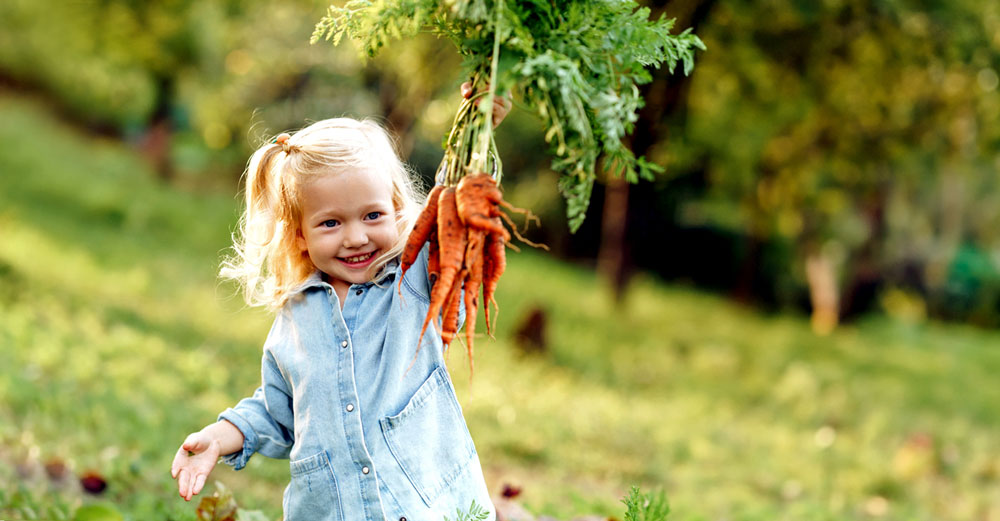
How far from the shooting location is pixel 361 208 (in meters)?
2.37

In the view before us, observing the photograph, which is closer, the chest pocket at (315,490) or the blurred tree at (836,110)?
the chest pocket at (315,490)

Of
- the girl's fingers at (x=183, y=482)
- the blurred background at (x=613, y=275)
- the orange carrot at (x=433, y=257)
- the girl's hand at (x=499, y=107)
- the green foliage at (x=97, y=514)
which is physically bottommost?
the green foliage at (x=97, y=514)

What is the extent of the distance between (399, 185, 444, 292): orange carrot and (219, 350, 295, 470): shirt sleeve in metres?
0.56

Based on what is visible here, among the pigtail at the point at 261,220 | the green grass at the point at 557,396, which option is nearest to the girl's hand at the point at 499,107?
the pigtail at the point at 261,220

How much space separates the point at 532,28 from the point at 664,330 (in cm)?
1061

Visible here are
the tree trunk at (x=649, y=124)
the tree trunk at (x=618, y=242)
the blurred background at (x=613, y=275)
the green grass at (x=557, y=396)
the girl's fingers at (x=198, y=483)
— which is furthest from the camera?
the tree trunk at (x=618, y=242)

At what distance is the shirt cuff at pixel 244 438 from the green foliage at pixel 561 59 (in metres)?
0.97

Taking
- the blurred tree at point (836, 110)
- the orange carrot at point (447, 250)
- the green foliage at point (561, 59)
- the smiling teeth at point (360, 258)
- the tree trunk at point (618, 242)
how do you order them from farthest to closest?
the tree trunk at point (618, 242) → the blurred tree at point (836, 110) → the smiling teeth at point (360, 258) → the orange carrot at point (447, 250) → the green foliage at point (561, 59)

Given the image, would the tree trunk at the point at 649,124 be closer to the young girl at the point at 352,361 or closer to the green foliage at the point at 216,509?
the young girl at the point at 352,361

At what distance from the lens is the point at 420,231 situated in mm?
2314

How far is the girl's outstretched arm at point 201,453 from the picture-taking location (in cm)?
233

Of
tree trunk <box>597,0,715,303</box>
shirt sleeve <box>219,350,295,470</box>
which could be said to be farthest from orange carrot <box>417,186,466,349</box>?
tree trunk <box>597,0,715,303</box>

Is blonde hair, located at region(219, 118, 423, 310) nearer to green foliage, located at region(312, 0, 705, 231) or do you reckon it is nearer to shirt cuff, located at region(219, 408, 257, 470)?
green foliage, located at region(312, 0, 705, 231)

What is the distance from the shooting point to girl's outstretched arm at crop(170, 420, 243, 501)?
233 cm
